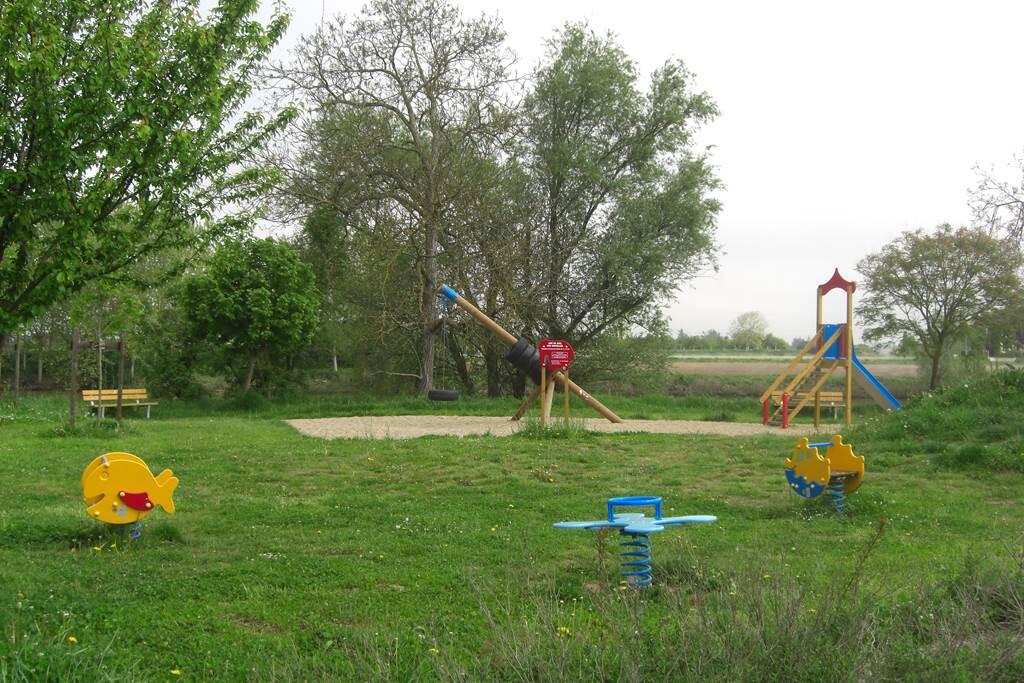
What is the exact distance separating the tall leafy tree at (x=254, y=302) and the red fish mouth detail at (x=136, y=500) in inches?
645

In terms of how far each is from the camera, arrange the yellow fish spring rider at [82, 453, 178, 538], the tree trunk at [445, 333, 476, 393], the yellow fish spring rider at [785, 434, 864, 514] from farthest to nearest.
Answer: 1. the tree trunk at [445, 333, 476, 393]
2. the yellow fish spring rider at [785, 434, 864, 514]
3. the yellow fish spring rider at [82, 453, 178, 538]

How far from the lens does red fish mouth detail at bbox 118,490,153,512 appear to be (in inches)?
259

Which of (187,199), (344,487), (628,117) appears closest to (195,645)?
(187,199)

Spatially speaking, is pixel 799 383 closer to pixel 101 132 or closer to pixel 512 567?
pixel 512 567

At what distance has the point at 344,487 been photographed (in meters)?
9.48

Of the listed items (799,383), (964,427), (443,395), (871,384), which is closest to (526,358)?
(443,395)

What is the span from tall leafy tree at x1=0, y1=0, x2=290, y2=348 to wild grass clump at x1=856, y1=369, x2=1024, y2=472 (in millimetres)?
8455

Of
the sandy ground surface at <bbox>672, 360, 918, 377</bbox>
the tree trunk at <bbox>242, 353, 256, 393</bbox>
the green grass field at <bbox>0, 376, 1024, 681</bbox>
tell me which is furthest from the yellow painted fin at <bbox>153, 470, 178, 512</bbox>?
the sandy ground surface at <bbox>672, 360, 918, 377</bbox>

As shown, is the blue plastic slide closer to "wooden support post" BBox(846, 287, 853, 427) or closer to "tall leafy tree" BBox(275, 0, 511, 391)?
"wooden support post" BBox(846, 287, 853, 427)

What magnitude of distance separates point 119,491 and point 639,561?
3722 mm

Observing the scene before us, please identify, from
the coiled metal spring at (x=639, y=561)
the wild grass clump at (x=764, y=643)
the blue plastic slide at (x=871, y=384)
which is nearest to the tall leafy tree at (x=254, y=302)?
the blue plastic slide at (x=871, y=384)

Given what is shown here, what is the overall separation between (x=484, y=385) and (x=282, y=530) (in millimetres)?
20112

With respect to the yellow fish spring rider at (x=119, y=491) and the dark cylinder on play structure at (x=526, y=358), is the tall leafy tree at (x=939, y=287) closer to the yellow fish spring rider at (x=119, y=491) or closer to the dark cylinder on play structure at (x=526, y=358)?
the dark cylinder on play structure at (x=526, y=358)

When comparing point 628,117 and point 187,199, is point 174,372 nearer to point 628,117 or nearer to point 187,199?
point 628,117
